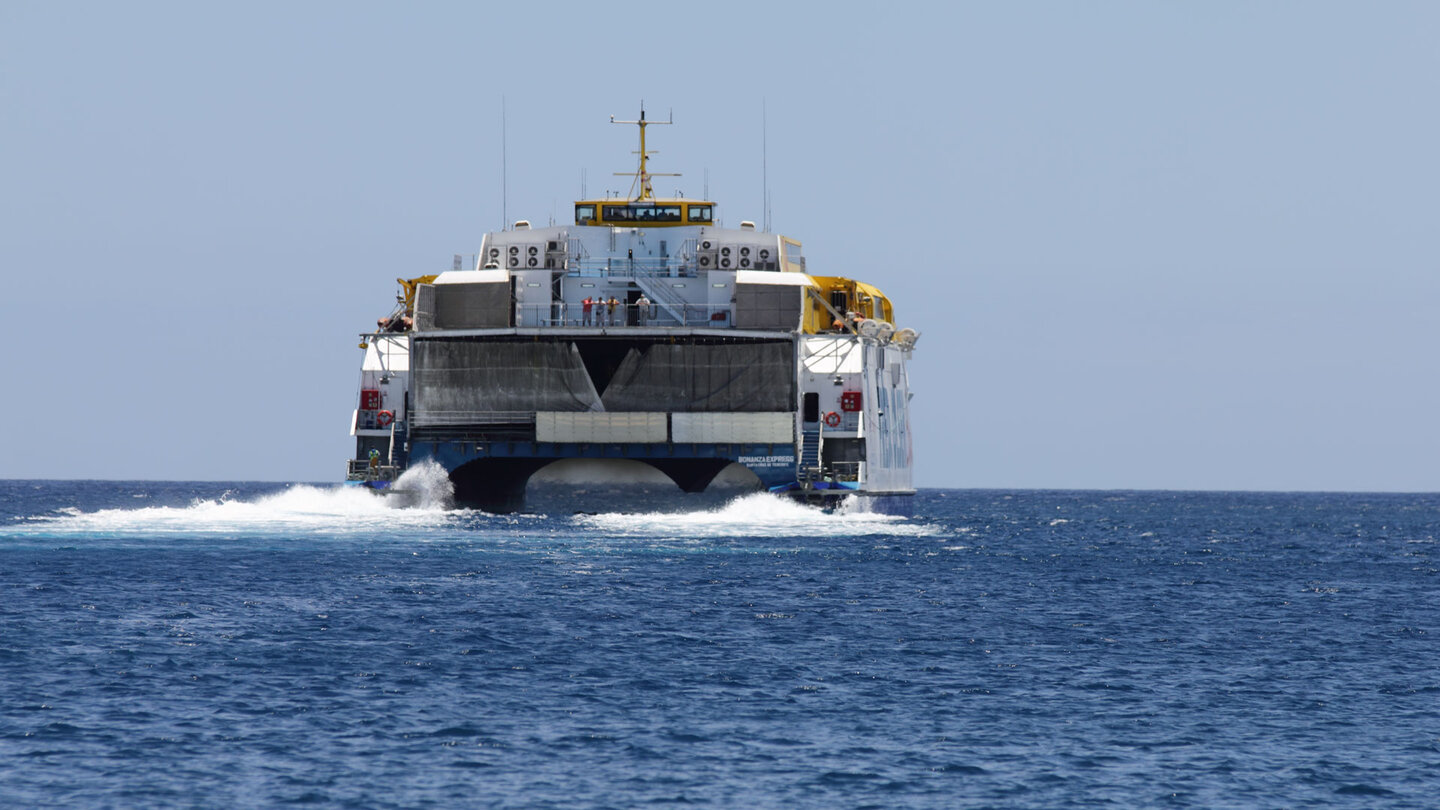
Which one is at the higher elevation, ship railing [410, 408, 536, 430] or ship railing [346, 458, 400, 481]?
ship railing [410, 408, 536, 430]

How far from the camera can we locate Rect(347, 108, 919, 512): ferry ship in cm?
5484

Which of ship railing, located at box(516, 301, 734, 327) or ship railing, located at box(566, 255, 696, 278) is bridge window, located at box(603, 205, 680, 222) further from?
ship railing, located at box(516, 301, 734, 327)

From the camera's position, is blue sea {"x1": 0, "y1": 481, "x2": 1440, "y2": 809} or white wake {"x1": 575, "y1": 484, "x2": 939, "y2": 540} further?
white wake {"x1": 575, "y1": 484, "x2": 939, "y2": 540}

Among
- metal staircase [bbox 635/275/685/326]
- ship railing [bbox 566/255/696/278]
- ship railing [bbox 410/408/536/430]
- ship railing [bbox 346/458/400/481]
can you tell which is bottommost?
ship railing [bbox 346/458/400/481]

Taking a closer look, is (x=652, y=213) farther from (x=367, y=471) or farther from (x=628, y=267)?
(x=367, y=471)

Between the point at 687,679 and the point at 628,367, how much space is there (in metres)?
30.9

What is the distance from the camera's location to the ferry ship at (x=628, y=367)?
180 ft

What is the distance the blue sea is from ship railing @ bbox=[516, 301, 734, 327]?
38.8 feet

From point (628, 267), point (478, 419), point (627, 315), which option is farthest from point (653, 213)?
point (478, 419)

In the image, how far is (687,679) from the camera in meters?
25.5

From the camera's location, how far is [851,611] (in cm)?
3412

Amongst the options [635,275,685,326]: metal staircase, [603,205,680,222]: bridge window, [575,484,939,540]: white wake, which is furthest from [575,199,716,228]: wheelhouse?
[575,484,939,540]: white wake

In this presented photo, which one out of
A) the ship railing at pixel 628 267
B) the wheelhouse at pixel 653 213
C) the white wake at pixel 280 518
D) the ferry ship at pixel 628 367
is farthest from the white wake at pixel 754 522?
the wheelhouse at pixel 653 213

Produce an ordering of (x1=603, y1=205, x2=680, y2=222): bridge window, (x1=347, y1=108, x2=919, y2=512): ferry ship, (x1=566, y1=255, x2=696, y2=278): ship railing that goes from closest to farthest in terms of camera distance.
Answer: (x1=347, y1=108, x2=919, y2=512): ferry ship
(x1=566, y1=255, x2=696, y2=278): ship railing
(x1=603, y1=205, x2=680, y2=222): bridge window
